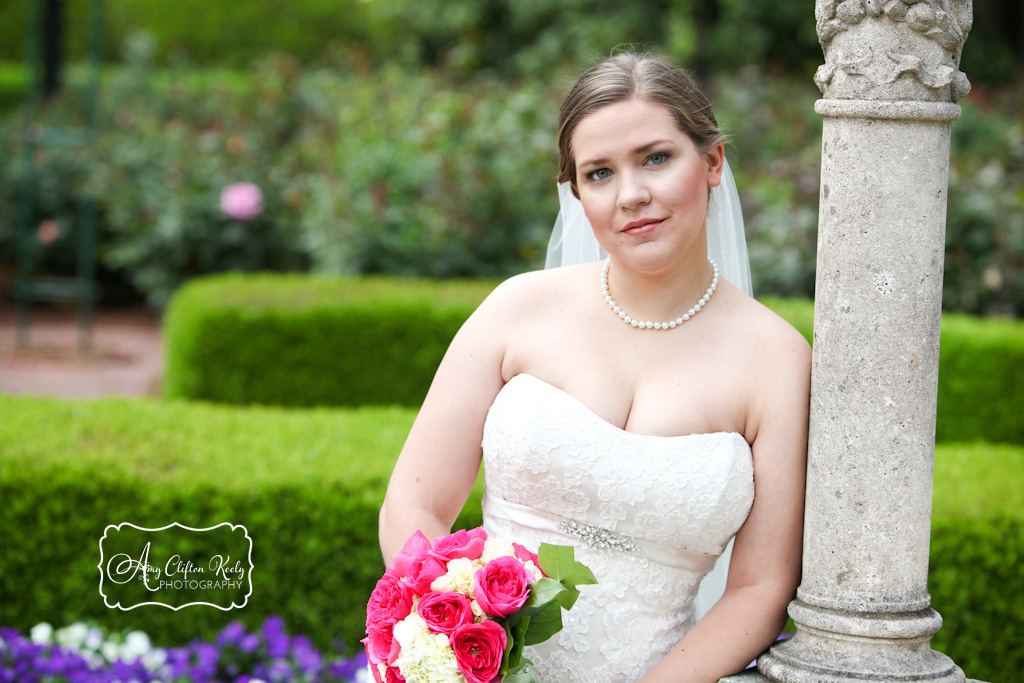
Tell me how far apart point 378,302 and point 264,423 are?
1.86 m

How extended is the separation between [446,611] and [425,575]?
0.09m

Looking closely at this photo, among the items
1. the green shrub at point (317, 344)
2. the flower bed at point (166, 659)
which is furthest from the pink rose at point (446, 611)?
the green shrub at point (317, 344)

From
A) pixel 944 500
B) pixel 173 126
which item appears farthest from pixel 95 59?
pixel 944 500

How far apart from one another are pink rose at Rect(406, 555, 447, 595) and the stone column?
774mm

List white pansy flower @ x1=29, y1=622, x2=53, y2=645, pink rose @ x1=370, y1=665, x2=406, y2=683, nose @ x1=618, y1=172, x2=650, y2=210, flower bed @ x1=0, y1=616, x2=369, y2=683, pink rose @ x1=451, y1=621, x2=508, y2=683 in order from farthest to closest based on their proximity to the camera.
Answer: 1. white pansy flower @ x1=29, y1=622, x2=53, y2=645
2. flower bed @ x1=0, y1=616, x2=369, y2=683
3. nose @ x1=618, y1=172, x2=650, y2=210
4. pink rose @ x1=370, y1=665, x2=406, y2=683
5. pink rose @ x1=451, y1=621, x2=508, y2=683

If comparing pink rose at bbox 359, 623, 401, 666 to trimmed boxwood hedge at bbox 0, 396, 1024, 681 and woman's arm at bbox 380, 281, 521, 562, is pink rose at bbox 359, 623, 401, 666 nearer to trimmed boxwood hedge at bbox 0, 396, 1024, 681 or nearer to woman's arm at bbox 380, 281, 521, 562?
woman's arm at bbox 380, 281, 521, 562

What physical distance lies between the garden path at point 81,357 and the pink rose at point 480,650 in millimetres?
6076

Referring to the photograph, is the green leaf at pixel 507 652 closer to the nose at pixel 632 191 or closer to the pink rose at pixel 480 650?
the pink rose at pixel 480 650

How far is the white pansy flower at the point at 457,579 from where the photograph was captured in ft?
6.39

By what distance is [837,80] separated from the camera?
2076 millimetres

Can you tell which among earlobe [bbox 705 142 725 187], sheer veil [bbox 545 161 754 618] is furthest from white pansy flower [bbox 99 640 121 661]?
earlobe [bbox 705 142 725 187]

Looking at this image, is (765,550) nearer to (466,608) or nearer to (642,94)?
(466,608)

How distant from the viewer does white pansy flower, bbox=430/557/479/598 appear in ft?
6.39

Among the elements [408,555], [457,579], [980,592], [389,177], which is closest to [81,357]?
[389,177]
